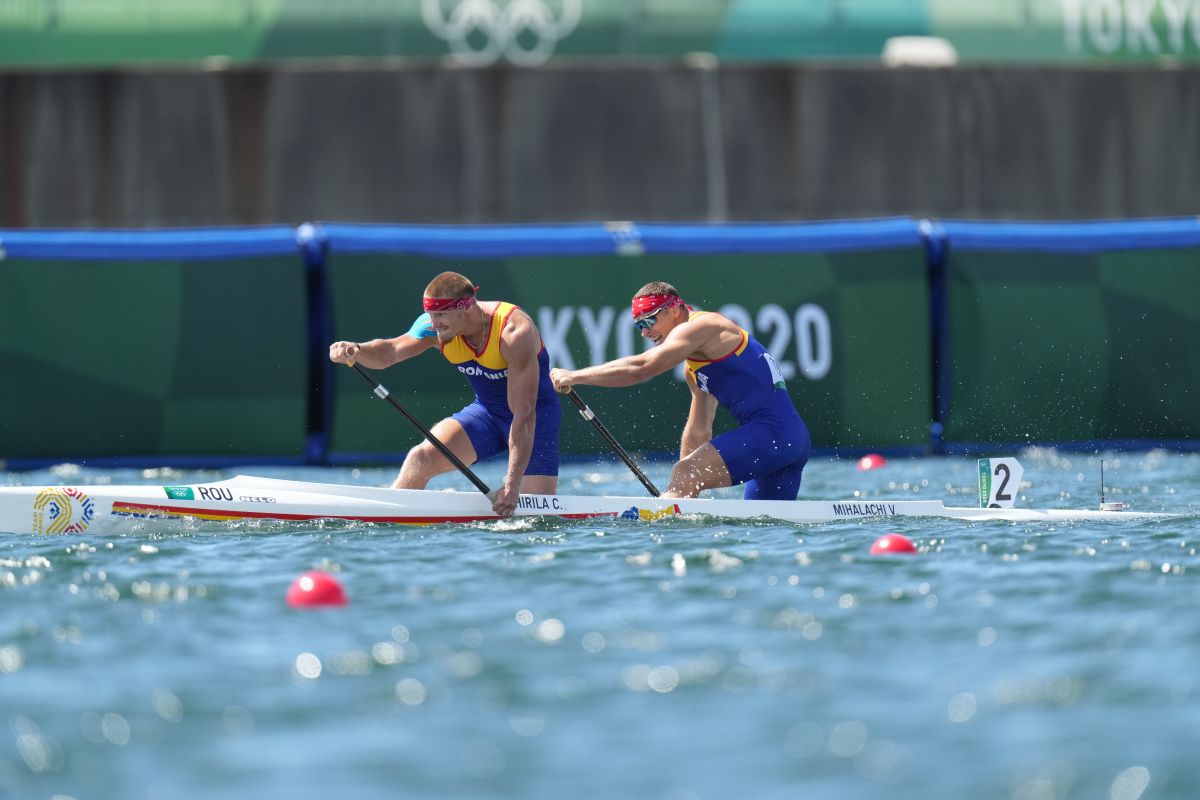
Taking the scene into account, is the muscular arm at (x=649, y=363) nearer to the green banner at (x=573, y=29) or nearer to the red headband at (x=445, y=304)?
the red headband at (x=445, y=304)

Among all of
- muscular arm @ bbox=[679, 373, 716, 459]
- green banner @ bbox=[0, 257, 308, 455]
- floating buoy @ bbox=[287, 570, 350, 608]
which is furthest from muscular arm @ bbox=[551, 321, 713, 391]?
green banner @ bbox=[0, 257, 308, 455]

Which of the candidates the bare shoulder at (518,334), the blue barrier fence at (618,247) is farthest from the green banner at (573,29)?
the bare shoulder at (518,334)

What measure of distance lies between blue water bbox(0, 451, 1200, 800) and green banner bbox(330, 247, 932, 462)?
178 inches

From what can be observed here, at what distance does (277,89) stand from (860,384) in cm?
739

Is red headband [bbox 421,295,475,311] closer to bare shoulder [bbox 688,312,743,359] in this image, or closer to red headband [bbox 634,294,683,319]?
red headband [bbox 634,294,683,319]

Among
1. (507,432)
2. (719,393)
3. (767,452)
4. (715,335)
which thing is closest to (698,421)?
(719,393)

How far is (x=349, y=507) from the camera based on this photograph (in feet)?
31.5

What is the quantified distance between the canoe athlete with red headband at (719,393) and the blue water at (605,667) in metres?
0.97

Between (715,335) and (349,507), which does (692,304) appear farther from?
(349,507)

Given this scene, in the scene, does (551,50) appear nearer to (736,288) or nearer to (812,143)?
(812,143)

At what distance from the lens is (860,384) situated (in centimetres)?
1403

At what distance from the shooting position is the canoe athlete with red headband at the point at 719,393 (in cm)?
976

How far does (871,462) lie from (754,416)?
13.4 feet

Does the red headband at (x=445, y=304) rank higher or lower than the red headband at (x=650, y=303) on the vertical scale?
higher
